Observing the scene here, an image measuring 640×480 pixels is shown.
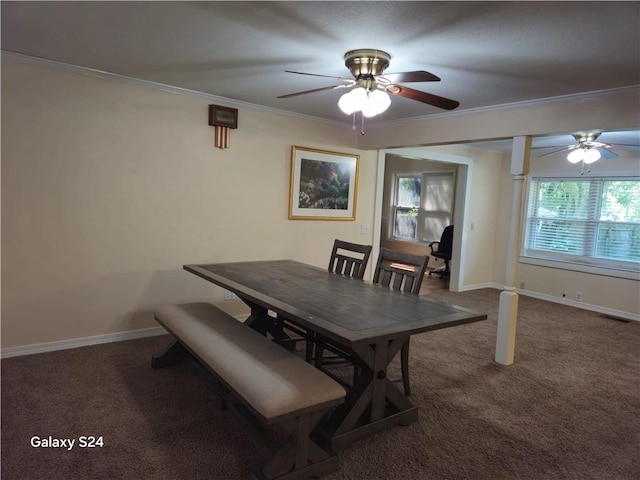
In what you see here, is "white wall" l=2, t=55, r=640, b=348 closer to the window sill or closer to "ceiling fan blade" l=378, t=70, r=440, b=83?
"ceiling fan blade" l=378, t=70, r=440, b=83

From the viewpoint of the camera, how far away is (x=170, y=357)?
3.06m

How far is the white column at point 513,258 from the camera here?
3363 mm

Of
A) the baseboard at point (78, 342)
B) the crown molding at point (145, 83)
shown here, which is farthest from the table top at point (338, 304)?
the crown molding at point (145, 83)

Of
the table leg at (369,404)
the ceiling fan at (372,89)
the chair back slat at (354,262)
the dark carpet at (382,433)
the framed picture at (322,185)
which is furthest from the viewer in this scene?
the framed picture at (322,185)

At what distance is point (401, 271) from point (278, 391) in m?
1.35

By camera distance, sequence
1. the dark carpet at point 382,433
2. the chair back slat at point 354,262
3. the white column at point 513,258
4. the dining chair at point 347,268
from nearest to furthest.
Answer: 1. the dark carpet at point 382,433
2. the dining chair at point 347,268
3. the chair back slat at point 354,262
4. the white column at point 513,258

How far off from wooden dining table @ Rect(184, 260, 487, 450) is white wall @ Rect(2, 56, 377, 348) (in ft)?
3.81

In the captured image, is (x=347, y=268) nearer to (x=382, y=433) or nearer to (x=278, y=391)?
(x=382, y=433)

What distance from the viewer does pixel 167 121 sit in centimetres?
357

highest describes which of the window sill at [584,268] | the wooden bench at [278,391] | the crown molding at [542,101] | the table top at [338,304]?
the crown molding at [542,101]

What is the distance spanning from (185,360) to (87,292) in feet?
3.51

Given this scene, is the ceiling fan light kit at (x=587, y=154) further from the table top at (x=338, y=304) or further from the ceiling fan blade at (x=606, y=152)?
the table top at (x=338, y=304)

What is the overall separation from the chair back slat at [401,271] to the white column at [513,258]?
1.12 metres

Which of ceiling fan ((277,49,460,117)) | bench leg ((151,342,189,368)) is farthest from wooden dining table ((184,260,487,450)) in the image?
ceiling fan ((277,49,460,117))
